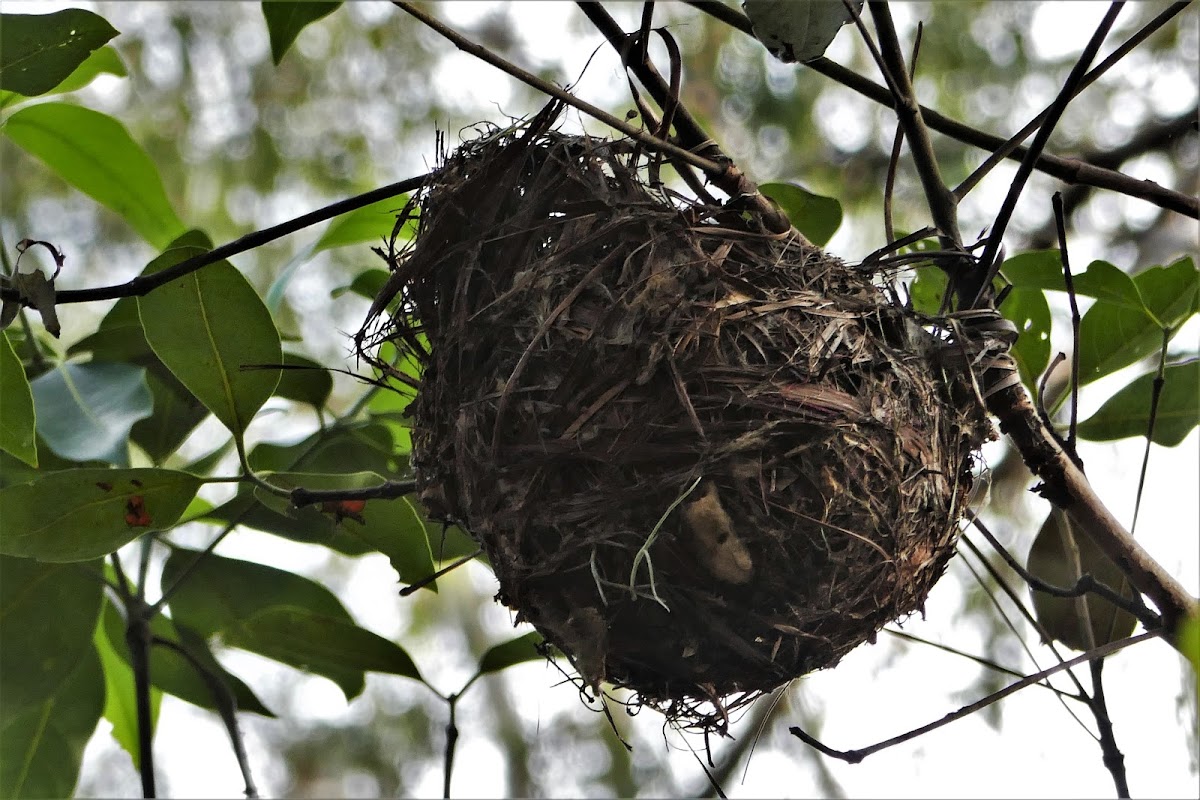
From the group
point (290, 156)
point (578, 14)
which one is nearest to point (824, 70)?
point (578, 14)

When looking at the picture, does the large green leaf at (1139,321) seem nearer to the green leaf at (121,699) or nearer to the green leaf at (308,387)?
the green leaf at (308,387)

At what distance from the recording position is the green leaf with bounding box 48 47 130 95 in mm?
1284

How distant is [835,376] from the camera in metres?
0.85

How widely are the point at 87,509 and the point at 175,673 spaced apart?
0.52m

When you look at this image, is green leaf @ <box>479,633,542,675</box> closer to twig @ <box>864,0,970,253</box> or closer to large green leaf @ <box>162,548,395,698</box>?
large green leaf @ <box>162,548,395,698</box>

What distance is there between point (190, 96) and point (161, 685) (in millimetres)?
2849

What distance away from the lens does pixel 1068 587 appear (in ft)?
3.97

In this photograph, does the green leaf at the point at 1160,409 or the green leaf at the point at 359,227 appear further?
the green leaf at the point at 359,227

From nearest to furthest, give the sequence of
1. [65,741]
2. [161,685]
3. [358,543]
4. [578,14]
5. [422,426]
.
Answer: [422,426]
[358,543]
[65,741]
[161,685]
[578,14]

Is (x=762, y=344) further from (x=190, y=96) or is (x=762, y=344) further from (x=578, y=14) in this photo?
(x=190, y=96)

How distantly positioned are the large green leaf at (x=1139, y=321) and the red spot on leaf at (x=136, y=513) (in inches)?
40.7

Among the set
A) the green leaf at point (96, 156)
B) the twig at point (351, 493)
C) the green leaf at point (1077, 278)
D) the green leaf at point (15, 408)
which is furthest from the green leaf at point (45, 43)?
the green leaf at point (1077, 278)

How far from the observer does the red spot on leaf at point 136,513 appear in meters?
1.01

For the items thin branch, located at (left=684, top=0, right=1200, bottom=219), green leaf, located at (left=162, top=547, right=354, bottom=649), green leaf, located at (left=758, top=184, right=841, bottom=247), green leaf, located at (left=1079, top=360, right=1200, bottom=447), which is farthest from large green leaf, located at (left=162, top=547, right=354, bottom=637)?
green leaf, located at (left=1079, top=360, right=1200, bottom=447)
